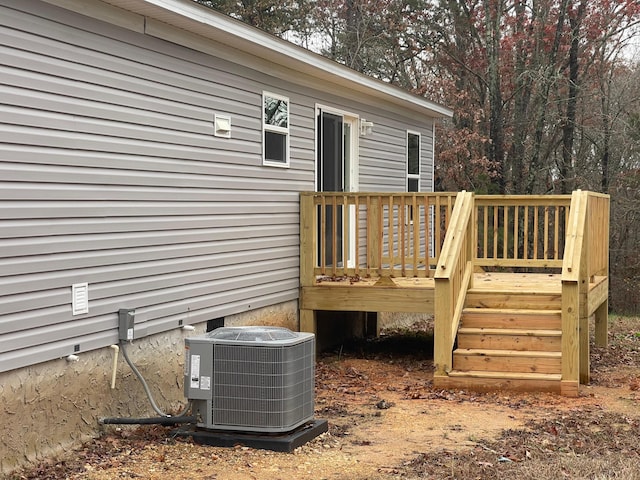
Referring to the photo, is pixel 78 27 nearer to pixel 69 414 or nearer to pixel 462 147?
pixel 69 414

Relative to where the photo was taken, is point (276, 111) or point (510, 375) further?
point (276, 111)

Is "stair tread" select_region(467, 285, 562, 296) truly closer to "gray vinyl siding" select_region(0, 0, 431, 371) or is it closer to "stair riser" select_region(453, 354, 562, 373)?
"stair riser" select_region(453, 354, 562, 373)

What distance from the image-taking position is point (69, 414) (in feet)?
20.4

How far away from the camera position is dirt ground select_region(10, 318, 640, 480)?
5684mm

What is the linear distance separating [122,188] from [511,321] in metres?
4.48

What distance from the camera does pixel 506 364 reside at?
28.4ft

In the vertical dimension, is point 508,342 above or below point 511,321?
below

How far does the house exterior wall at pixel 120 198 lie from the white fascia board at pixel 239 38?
0.41ft

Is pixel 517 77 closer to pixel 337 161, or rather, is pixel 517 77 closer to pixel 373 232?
pixel 337 161

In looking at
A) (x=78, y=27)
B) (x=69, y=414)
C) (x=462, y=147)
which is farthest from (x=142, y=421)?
(x=462, y=147)

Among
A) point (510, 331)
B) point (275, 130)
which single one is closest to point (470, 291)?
point (510, 331)

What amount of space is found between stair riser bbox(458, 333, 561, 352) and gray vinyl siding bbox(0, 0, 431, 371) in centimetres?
216

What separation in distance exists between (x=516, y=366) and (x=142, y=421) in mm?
3871

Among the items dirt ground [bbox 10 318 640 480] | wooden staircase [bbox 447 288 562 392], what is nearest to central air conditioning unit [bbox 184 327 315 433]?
dirt ground [bbox 10 318 640 480]
